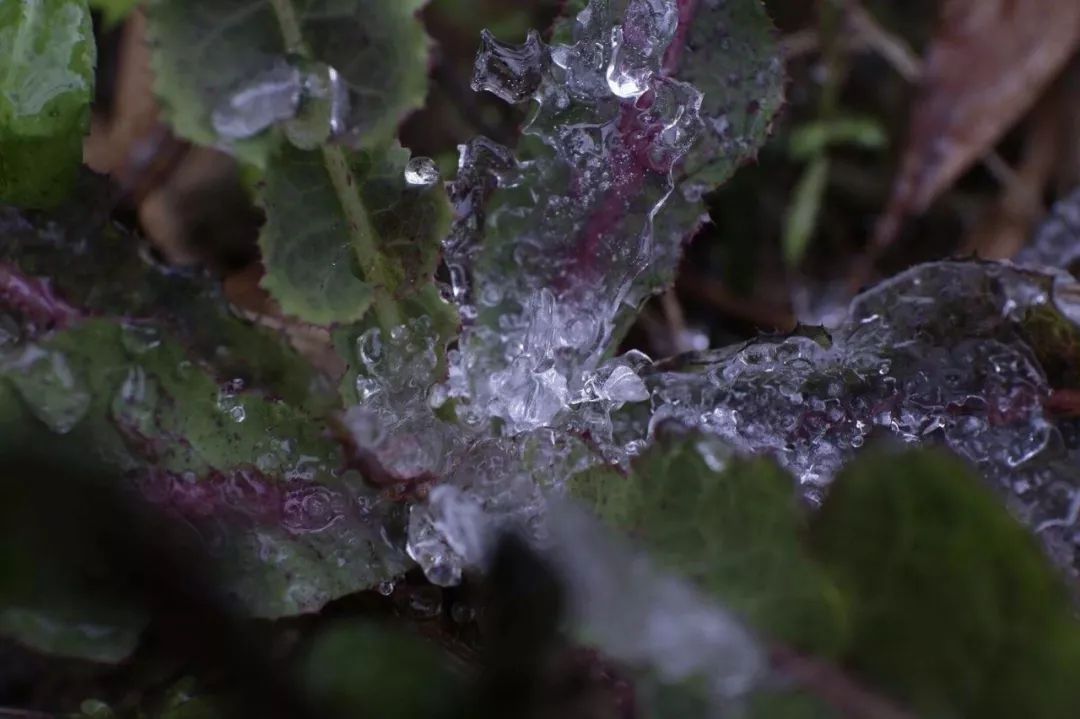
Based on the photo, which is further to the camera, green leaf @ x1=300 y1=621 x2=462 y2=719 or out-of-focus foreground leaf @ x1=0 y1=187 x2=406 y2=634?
out-of-focus foreground leaf @ x1=0 y1=187 x2=406 y2=634

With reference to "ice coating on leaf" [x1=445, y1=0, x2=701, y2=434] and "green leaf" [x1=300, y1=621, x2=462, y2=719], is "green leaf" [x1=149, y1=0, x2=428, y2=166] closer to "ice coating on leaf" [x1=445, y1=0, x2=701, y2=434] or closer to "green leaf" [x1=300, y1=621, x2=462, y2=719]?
"ice coating on leaf" [x1=445, y1=0, x2=701, y2=434]

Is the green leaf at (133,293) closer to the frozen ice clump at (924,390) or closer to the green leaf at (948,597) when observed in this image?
the frozen ice clump at (924,390)

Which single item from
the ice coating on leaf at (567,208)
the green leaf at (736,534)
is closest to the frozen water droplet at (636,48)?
the ice coating on leaf at (567,208)

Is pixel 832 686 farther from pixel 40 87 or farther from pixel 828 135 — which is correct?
pixel 828 135

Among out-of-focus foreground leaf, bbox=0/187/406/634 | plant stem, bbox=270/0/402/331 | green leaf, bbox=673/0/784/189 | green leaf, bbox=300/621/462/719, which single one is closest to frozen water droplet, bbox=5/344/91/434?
out-of-focus foreground leaf, bbox=0/187/406/634

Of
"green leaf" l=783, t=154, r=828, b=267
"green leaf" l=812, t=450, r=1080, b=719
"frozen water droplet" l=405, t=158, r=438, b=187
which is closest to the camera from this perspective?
"green leaf" l=812, t=450, r=1080, b=719

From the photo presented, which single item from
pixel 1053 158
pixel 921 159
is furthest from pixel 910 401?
pixel 1053 158

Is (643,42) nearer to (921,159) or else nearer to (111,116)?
(921,159)
